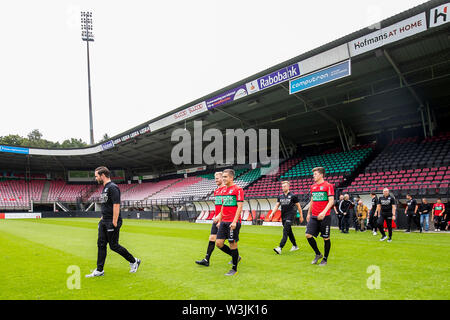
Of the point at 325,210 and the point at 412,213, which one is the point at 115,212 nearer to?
the point at 325,210

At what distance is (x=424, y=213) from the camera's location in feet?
48.6

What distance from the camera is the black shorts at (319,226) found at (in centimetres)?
649

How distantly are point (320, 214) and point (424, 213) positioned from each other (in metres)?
11.2

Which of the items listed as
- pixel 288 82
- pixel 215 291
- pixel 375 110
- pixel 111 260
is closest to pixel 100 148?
pixel 288 82

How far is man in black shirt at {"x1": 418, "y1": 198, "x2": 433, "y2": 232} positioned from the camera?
14709 mm

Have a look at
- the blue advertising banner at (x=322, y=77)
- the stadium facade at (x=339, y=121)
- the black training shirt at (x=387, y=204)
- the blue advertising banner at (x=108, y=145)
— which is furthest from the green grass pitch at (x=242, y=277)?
the blue advertising banner at (x=108, y=145)

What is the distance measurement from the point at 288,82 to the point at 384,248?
13.8 m

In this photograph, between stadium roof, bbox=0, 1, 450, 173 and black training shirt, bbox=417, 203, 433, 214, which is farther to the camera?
stadium roof, bbox=0, 1, 450, 173

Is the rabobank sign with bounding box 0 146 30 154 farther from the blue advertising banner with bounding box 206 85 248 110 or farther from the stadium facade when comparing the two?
the blue advertising banner with bounding box 206 85 248 110

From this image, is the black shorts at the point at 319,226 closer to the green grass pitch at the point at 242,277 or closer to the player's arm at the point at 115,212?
the green grass pitch at the point at 242,277

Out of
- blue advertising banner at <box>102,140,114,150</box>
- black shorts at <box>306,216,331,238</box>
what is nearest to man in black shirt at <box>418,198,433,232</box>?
black shorts at <box>306,216,331,238</box>

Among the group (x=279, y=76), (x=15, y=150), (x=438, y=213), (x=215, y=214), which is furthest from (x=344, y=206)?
(x=15, y=150)

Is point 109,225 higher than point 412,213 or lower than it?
higher
